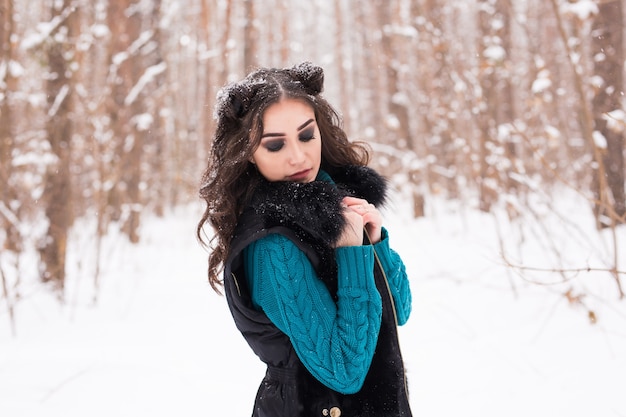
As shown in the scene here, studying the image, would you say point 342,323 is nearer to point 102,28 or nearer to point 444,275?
point 444,275

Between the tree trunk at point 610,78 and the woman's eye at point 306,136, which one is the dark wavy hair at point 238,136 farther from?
the tree trunk at point 610,78

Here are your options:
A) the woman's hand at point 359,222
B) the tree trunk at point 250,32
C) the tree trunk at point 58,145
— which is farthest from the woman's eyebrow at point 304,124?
the tree trunk at point 250,32

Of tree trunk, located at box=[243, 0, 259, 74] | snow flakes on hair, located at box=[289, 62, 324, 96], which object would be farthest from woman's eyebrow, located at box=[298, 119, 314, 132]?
tree trunk, located at box=[243, 0, 259, 74]

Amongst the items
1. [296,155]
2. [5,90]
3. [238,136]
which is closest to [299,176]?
[296,155]

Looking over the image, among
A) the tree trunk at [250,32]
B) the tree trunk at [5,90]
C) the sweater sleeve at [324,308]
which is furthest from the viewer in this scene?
the tree trunk at [250,32]

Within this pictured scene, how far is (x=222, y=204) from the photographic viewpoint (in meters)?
1.30

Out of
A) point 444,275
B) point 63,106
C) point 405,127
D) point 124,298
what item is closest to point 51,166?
point 63,106

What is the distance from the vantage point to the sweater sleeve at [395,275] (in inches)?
52.2

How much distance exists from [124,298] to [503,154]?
4.41m

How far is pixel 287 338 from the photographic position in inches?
46.9

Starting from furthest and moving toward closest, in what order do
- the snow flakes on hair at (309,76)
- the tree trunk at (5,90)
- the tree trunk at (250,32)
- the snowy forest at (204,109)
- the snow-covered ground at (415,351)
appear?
the tree trunk at (250,32) → the snowy forest at (204,109) → the tree trunk at (5,90) → the snow-covered ground at (415,351) → the snow flakes on hair at (309,76)

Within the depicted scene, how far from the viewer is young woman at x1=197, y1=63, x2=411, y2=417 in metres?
1.10

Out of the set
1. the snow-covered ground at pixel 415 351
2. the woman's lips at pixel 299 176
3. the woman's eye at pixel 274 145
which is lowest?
the snow-covered ground at pixel 415 351

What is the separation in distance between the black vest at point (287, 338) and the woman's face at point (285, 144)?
0.09 metres
